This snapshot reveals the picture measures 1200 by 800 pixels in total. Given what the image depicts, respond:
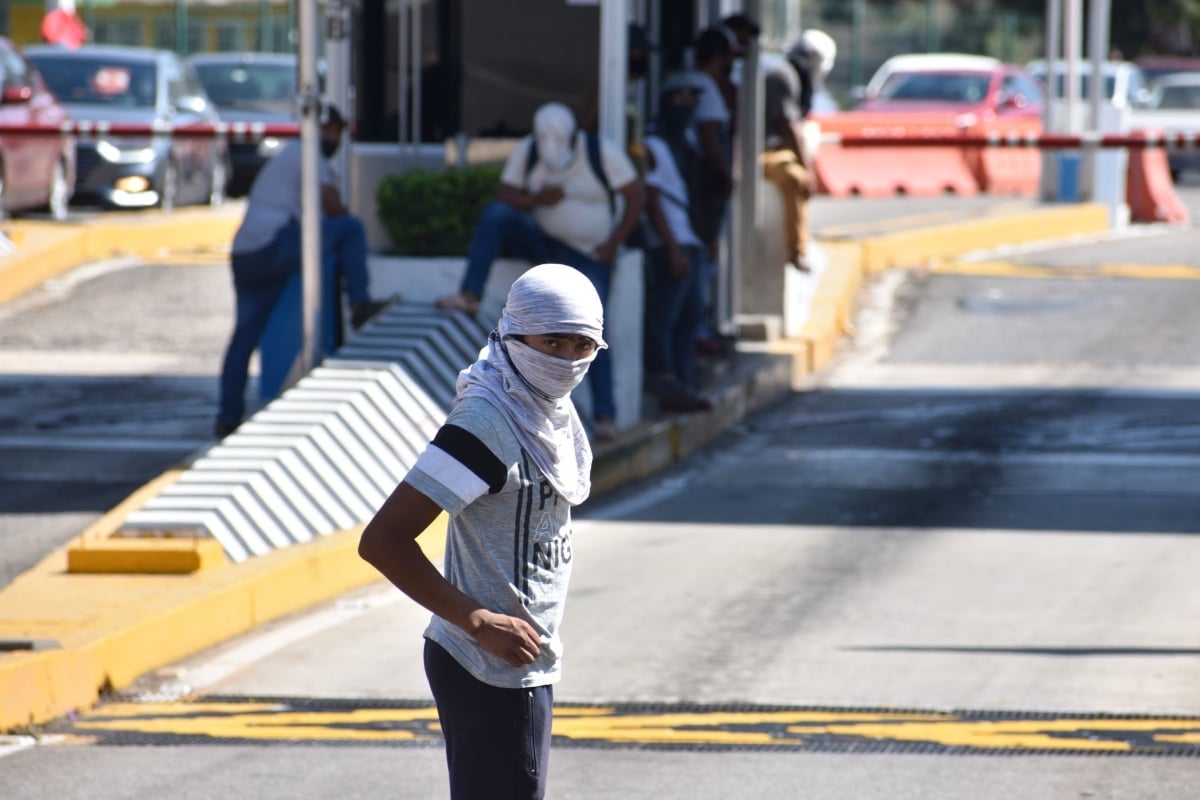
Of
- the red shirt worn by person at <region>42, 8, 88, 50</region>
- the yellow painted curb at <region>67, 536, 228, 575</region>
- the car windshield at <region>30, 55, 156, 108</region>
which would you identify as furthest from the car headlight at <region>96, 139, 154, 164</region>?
the yellow painted curb at <region>67, 536, 228, 575</region>

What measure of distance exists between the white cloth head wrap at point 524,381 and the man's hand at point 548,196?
7506 millimetres

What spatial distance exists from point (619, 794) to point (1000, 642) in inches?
104

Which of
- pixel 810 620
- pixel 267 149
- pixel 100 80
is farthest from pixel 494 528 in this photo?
pixel 267 149

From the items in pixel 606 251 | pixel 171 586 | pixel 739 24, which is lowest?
pixel 171 586

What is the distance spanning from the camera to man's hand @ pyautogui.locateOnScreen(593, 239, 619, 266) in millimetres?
12117

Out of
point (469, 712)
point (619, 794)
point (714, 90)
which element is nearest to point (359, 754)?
point (619, 794)

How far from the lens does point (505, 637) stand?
4324mm

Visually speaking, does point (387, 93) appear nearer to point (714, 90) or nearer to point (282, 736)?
point (714, 90)

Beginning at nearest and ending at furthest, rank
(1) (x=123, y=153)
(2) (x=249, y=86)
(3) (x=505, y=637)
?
(3) (x=505, y=637) → (1) (x=123, y=153) → (2) (x=249, y=86)

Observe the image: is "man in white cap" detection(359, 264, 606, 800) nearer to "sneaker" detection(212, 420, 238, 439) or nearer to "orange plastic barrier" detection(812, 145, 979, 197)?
"sneaker" detection(212, 420, 238, 439)

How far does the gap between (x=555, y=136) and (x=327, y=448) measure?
7.94 feet

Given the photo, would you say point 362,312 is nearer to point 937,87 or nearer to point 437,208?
point 437,208

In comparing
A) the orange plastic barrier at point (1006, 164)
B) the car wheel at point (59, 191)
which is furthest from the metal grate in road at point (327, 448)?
the orange plastic barrier at point (1006, 164)

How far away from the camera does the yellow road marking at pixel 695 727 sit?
717 cm
